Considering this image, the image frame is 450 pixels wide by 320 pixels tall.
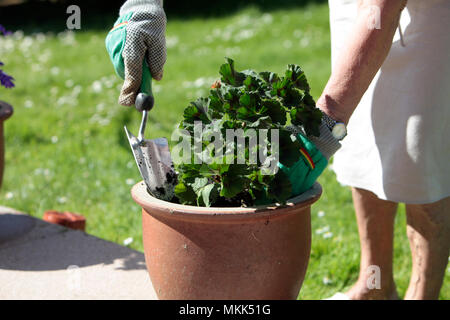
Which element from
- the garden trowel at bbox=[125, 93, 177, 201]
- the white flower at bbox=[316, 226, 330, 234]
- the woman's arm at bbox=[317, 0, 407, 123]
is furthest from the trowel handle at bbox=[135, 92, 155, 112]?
the white flower at bbox=[316, 226, 330, 234]

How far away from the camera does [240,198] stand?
1.58 m

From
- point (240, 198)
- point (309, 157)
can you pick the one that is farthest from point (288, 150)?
point (240, 198)

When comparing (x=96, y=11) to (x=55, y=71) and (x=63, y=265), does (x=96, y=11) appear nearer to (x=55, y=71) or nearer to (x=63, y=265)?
(x=55, y=71)

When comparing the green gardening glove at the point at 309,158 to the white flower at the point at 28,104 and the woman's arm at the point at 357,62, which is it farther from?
the white flower at the point at 28,104

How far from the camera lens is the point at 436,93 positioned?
6.13ft

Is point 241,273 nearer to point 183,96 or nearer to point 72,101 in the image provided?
point 183,96

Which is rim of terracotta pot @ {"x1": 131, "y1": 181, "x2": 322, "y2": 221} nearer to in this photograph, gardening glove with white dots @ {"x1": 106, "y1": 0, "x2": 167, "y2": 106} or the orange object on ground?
gardening glove with white dots @ {"x1": 106, "y1": 0, "x2": 167, "y2": 106}

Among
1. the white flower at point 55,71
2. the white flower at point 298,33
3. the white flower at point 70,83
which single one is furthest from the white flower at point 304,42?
the white flower at point 55,71

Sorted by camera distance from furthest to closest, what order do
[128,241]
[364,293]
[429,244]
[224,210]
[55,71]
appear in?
[55,71], [128,241], [364,293], [429,244], [224,210]

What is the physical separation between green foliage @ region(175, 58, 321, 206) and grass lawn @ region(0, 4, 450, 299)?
102 cm

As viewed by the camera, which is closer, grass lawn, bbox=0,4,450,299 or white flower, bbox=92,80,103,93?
grass lawn, bbox=0,4,450,299

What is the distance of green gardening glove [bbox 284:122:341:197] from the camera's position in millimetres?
1519

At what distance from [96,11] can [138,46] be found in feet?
30.3
